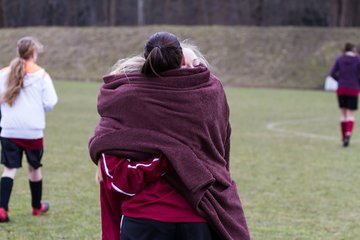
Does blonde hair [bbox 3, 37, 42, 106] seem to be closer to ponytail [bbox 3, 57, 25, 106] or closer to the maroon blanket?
ponytail [bbox 3, 57, 25, 106]

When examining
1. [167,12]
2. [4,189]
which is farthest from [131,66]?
[167,12]

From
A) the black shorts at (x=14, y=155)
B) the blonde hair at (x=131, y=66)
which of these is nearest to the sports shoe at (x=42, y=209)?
the black shorts at (x=14, y=155)

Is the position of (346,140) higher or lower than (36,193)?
lower

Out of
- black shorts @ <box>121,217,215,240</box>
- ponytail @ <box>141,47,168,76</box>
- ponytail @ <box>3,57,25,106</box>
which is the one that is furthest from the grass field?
ponytail @ <box>141,47,168,76</box>

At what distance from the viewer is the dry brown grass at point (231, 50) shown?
3625 centimetres

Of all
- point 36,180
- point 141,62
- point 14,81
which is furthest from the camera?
point 36,180

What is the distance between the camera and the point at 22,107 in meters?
6.80

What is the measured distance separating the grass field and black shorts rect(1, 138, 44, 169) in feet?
1.87

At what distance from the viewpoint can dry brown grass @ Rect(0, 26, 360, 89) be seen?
3625cm

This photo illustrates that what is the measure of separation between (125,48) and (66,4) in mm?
30180

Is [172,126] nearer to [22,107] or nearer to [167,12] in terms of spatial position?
[22,107]

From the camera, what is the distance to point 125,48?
135 ft

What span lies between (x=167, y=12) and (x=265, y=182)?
5597 cm

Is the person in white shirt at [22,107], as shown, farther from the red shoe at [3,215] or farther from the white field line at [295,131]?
the white field line at [295,131]
